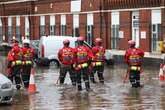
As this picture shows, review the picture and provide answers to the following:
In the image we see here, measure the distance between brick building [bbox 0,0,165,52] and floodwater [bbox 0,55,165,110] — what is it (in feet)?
62.3

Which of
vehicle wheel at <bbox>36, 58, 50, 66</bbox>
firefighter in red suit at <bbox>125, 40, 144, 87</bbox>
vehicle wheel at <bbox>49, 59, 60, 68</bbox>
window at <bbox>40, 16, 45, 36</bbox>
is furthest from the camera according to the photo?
window at <bbox>40, 16, 45, 36</bbox>

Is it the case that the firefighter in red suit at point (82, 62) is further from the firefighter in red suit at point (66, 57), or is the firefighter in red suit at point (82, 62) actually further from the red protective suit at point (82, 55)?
the firefighter in red suit at point (66, 57)

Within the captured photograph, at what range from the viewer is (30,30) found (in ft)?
208

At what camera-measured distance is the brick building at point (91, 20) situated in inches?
1713

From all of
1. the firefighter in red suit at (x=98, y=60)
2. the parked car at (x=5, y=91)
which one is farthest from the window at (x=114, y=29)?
the parked car at (x=5, y=91)

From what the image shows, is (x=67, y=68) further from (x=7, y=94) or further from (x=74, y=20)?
Answer: (x=74, y=20)

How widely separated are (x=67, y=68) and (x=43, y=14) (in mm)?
38508

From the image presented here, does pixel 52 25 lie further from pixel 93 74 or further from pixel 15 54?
pixel 15 54

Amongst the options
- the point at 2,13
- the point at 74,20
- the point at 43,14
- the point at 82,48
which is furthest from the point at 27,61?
the point at 2,13

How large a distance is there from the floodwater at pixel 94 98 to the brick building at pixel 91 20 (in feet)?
62.3

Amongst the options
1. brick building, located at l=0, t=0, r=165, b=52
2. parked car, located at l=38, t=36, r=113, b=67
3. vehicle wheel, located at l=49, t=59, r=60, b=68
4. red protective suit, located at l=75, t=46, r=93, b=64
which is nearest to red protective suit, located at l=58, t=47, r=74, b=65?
red protective suit, located at l=75, t=46, r=93, b=64

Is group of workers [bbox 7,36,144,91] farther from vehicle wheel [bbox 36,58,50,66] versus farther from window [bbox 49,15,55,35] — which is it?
window [bbox 49,15,55,35]

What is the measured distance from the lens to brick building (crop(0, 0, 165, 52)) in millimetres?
43500

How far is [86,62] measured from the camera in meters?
21.1
